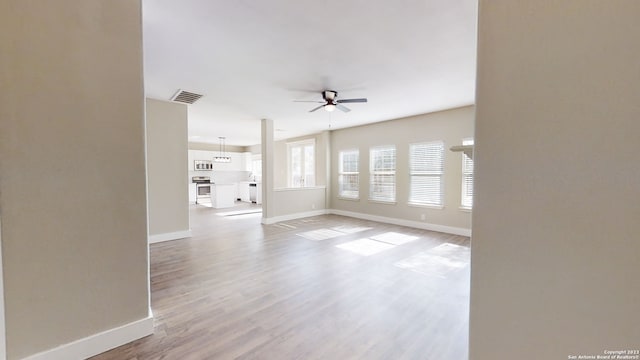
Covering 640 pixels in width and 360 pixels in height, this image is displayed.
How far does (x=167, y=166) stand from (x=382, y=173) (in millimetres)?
4900

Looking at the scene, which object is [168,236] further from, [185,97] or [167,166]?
[185,97]

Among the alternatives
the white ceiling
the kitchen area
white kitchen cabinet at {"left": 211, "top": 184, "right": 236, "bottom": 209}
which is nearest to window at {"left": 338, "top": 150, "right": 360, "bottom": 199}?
the white ceiling

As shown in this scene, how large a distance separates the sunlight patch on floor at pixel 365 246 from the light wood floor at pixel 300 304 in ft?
0.48

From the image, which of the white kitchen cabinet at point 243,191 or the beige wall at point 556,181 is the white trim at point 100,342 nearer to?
the beige wall at point 556,181

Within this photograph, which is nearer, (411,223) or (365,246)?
(365,246)

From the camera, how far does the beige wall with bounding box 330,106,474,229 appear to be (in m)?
5.30

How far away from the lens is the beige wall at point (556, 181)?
73cm

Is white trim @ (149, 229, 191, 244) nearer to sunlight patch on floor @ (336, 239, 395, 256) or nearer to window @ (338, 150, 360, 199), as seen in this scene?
sunlight patch on floor @ (336, 239, 395, 256)

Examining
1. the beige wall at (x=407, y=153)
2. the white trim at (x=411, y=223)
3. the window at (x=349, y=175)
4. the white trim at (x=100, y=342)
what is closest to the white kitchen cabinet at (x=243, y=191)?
the beige wall at (x=407, y=153)

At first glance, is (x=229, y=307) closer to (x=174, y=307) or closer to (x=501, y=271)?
(x=174, y=307)

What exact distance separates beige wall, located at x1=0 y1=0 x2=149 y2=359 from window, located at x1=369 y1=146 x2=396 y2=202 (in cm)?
556

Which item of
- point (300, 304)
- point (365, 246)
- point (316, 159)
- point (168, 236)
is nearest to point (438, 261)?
point (365, 246)

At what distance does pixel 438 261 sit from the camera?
370cm

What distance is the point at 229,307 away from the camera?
2.44 metres
